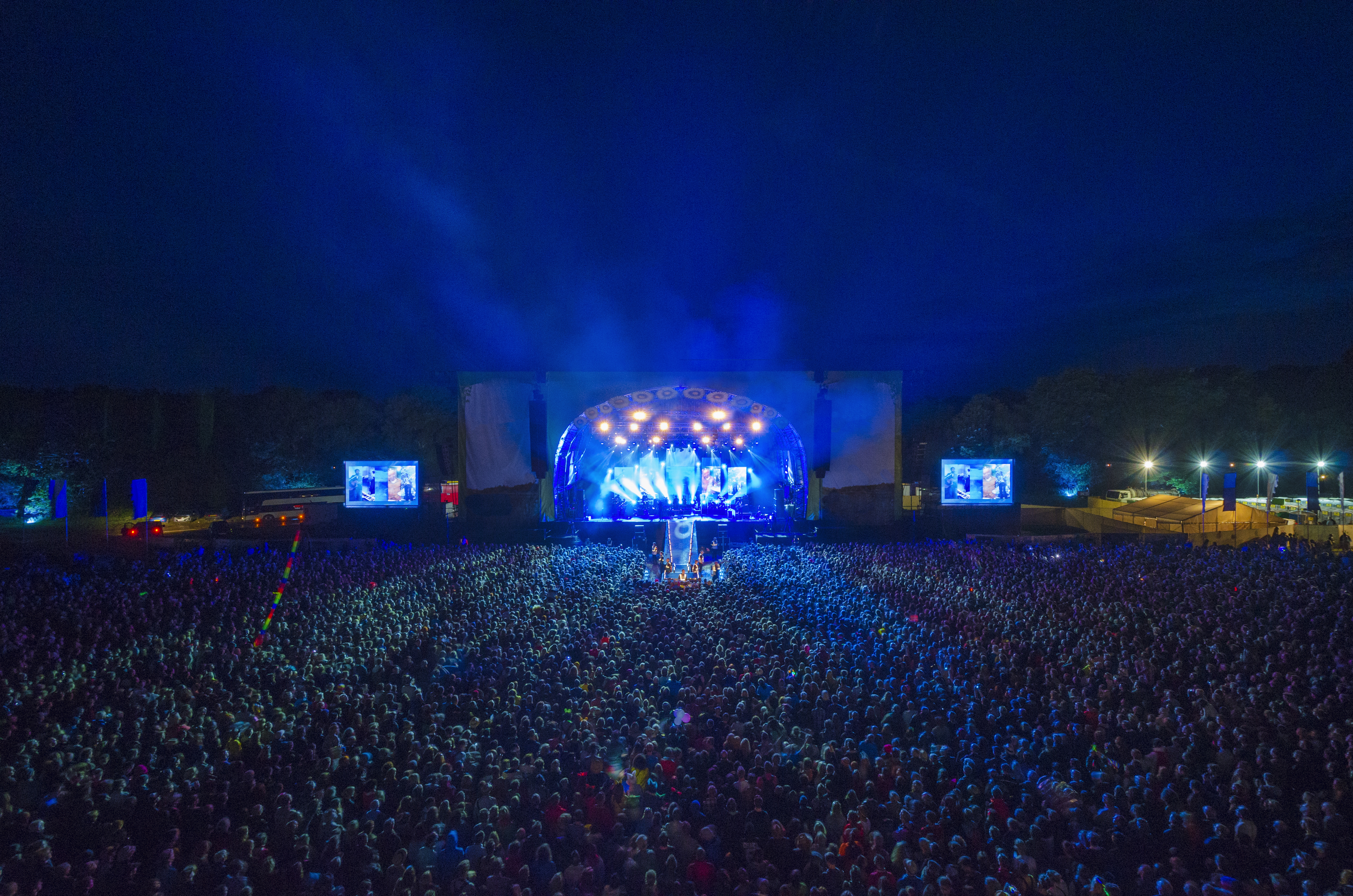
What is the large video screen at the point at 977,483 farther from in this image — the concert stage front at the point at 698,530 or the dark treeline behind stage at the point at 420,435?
the dark treeline behind stage at the point at 420,435

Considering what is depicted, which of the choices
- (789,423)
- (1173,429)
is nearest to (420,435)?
(789,423)

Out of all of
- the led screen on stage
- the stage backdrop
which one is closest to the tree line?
the led screen on stage


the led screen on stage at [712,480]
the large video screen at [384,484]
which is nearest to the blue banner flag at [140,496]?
the large video screen at [384,484]

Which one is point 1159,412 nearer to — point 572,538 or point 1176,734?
point 572,538

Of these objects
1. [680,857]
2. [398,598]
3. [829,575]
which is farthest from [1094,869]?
[398,598]

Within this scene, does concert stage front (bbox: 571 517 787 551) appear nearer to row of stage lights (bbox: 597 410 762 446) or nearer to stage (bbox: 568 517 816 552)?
stage (bbox: 568 517 816 552)

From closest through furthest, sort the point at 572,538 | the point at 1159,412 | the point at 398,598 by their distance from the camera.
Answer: the point at 398,598 < the point at 572,538 < the point at 1159,412

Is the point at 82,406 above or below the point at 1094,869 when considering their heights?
above
